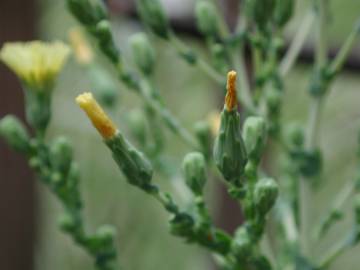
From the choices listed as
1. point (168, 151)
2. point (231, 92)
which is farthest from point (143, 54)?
point (168, 151)

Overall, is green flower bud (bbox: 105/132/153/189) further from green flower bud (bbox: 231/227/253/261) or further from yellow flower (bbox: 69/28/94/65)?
yellow flower (bbox: 69/28/94/65)

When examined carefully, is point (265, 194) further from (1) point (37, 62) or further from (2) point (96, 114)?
(1) point (37, 62)

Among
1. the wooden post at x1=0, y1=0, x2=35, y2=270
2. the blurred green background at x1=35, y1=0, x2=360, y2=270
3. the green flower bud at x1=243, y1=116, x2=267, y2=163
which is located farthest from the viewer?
the blurred green background at x1=35, y1=0, x2=360, y2=270

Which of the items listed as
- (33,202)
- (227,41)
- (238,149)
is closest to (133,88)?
(227,41)

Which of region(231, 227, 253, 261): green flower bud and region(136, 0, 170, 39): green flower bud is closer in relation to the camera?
region(231, 227, 253, 261): green flower bud

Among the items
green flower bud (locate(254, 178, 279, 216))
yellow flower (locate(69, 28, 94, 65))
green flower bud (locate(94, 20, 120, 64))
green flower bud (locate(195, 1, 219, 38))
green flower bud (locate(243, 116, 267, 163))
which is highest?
yellow flower (locate(69, 28, 94, 65))

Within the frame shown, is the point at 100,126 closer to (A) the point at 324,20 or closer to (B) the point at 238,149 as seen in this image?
(B) the point at 238,149

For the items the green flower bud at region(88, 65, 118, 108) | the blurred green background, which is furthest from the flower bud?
the blurred green background
